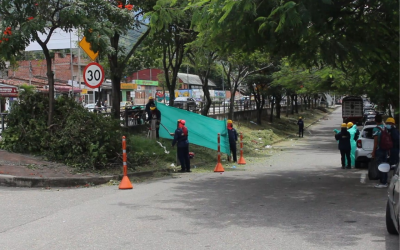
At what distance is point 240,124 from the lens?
38469mm

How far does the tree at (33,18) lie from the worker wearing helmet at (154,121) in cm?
558

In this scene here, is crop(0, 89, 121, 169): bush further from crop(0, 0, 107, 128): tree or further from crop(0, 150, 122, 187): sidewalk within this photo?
crop(0, 0, 107, 128): tree

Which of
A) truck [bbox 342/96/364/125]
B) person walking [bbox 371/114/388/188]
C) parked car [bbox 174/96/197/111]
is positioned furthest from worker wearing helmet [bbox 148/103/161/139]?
truck [bbox 342/96/364/125]

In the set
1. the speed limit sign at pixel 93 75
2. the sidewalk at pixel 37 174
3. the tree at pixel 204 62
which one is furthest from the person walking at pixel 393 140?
the tree at pixel 204 62

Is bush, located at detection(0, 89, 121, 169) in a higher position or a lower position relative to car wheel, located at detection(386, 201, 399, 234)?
higher

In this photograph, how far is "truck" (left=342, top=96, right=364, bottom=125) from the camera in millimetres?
50906

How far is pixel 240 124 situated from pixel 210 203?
2882 centimetres

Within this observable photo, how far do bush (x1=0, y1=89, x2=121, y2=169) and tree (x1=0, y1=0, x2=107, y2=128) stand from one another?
1.83m

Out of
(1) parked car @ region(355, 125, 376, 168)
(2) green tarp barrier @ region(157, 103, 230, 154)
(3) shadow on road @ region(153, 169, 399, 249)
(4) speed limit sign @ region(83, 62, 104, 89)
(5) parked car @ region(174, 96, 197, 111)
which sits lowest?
(3) shadow on road @ region(153, 169, 399, 249)

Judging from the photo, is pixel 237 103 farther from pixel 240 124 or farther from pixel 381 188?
pixel 381 188

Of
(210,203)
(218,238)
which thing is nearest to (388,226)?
(218,238)

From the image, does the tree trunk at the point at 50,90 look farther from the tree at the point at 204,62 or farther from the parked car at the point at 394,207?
the parked car at the point at 394,207

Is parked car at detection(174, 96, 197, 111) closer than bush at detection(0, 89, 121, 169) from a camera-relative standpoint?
No

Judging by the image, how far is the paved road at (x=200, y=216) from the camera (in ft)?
22.0
